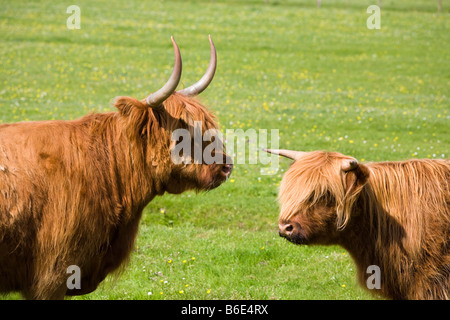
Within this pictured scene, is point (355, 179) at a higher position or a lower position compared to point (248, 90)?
lower

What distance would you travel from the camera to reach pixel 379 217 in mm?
4914

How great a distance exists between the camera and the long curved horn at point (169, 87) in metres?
4.65

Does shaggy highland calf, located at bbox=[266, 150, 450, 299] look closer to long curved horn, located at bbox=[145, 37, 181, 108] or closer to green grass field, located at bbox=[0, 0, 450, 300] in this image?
green grass field, located at bbox=[0, 0, 450, 300]

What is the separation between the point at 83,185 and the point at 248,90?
557 inches

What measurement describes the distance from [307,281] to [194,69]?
14.0 m

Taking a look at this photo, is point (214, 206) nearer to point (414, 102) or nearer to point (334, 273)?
point (334, 273)

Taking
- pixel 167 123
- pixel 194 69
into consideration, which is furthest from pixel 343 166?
pixel 194 69

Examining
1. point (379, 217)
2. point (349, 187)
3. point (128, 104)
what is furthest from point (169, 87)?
point (379, 217)

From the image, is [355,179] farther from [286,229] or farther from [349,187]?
[286,229]

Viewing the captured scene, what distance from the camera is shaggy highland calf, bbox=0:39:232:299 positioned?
14.6 feet

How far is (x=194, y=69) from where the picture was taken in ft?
65.1

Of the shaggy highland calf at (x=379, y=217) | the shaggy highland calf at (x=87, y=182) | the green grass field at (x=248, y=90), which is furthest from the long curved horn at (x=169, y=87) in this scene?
the shaggy highland calf at (x=379, y=217)

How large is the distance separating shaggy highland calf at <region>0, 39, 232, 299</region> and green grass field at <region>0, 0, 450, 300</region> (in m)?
1.00
